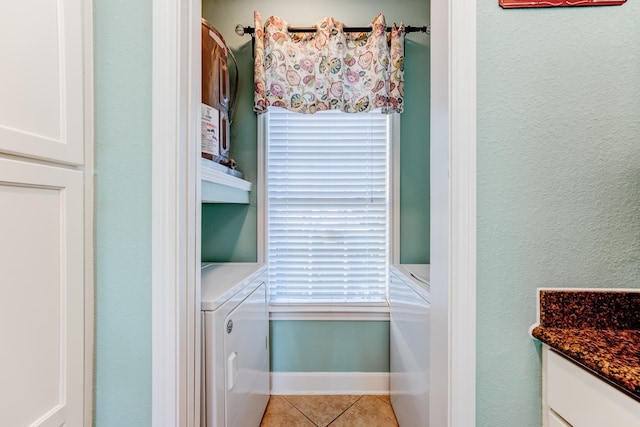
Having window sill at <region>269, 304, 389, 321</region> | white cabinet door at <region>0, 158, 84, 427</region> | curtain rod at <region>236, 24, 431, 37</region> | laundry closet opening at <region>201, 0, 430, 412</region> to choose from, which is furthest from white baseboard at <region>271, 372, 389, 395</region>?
curtain rod at <region>236, 24, 431, 37</region>

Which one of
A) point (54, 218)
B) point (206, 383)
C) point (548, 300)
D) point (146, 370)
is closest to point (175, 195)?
point (54, 218)

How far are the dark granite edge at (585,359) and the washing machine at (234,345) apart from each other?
3.12 ft

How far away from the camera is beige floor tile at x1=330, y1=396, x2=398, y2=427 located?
1.80 metres

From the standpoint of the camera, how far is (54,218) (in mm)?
724

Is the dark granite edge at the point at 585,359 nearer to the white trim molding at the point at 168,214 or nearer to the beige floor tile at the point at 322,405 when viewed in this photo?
the white trim molding at the point at 168,214

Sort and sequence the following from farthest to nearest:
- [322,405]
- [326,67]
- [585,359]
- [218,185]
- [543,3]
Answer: [322,405] → [326,67] → [218,185] → [543,3] → [585,359]

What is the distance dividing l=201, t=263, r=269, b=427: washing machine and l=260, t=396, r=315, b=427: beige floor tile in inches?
2.3

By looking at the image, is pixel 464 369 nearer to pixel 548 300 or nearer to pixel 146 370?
pixel 548 300

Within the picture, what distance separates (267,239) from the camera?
6.95 ft

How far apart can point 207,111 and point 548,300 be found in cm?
147

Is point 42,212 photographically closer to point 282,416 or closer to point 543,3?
point 543,3

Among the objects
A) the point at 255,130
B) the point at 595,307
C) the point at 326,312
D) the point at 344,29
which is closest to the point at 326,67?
the point at 344,29

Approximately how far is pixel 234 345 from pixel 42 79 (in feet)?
3.36

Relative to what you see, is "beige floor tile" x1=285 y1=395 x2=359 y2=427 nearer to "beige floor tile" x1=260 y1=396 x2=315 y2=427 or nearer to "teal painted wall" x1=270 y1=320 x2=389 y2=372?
"beige floor tile" x1=260 y1=396 x2=315 y2=427
